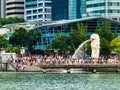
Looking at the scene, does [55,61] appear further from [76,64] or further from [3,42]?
[3,42]

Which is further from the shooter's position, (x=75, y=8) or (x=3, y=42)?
(x=75, y=8)

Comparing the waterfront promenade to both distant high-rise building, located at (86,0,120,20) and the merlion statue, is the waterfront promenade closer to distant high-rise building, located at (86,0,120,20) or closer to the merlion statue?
the merlion statue

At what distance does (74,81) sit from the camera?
7675 centimetres

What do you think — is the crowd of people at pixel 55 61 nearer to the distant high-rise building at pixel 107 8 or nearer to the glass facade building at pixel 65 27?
the glass facade building at pixel 65 27

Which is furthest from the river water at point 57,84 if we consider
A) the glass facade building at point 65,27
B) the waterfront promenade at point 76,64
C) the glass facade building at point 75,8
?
the glass facade building at point 75,8

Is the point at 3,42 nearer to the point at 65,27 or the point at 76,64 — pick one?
the point at 65,27

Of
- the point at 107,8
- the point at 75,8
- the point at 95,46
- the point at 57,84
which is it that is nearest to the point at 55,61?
the point at 95,46

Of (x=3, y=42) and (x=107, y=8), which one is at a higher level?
(x=107, y=8)

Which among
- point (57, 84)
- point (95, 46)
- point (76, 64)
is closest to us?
point (57, 84)

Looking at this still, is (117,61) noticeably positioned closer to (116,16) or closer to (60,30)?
(60,30)

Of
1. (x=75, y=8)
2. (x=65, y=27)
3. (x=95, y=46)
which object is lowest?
(x=95, y=46)

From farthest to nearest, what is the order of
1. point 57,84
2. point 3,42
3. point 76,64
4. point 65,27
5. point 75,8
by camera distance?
point 75,8
point 65,27
point 3,42
point 76,64
point 57,84

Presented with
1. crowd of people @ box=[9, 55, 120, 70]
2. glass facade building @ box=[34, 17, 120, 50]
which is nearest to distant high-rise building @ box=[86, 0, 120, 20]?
glass facade building @ box=[34, 17, 120, 50]

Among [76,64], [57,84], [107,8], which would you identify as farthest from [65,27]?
[57,84]
